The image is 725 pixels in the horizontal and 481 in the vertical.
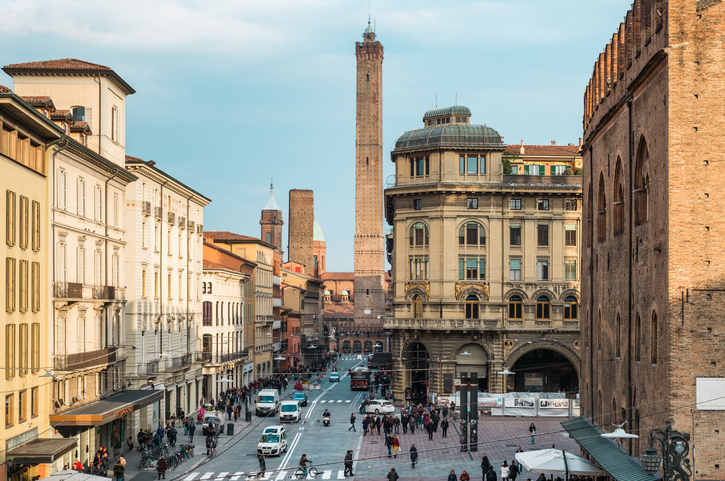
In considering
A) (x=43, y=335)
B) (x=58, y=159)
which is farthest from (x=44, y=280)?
(x=58, y=159)

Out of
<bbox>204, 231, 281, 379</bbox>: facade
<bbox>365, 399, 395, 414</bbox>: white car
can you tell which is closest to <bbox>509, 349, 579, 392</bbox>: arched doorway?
<bbox>365, 399, 395, 414</bbox>: white car

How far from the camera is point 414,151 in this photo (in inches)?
3004

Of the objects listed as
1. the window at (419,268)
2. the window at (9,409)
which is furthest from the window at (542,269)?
the window at (9,409)

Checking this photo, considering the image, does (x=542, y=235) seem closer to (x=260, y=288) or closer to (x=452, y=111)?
(x=452, y=111)

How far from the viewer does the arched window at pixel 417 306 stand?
75188 millimetres

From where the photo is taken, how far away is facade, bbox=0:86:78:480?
33562 millimetres

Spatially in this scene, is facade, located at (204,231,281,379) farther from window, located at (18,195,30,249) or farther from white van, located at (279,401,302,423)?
window, located at (18,195,30,249)

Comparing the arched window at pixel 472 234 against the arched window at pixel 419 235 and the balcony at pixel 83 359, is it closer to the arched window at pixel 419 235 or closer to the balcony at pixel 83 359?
the arched window at pixel 419 235

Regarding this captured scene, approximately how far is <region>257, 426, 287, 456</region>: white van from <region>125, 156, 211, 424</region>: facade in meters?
8.10

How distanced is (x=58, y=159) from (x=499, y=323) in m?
42.1

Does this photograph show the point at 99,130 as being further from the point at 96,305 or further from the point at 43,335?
the point at 43,335

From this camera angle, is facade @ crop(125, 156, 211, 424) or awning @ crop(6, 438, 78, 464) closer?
awning @ crop(6, 438, 78, 464)

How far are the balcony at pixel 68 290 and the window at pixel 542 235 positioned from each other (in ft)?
139

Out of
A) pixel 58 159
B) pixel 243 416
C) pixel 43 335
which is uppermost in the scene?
pixel 58 159
